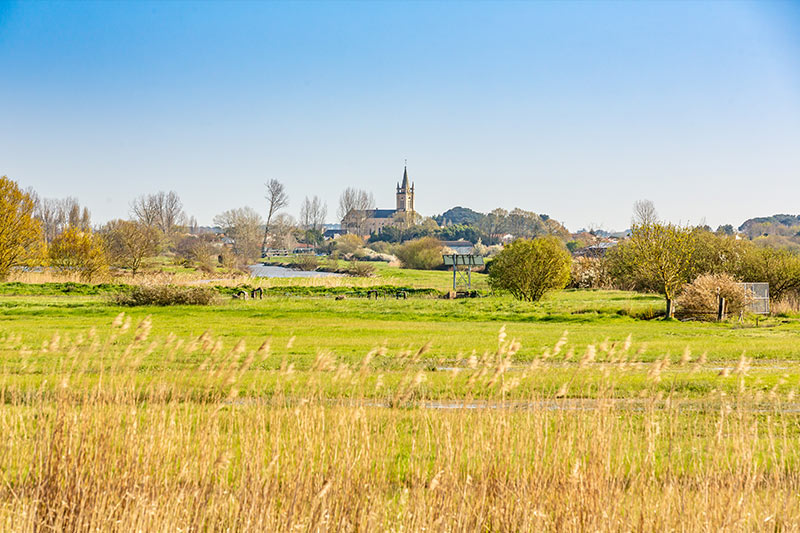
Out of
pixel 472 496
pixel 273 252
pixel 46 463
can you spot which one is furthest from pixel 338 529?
pixel 273 252

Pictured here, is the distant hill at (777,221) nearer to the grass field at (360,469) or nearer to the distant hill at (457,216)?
the distant hill at (457,216)

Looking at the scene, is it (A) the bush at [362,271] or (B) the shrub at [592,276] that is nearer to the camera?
(B) the shrub at [592,276]

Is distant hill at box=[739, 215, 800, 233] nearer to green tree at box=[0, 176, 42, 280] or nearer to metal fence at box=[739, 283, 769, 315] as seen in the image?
metal fence at box=[739, 283, 769, 315]

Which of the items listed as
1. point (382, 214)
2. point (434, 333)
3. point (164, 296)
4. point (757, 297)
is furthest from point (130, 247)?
point (382, 214)

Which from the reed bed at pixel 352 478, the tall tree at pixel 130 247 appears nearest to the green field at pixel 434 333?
the reed bed at pixel 352 478

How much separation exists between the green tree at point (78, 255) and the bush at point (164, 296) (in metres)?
14.8

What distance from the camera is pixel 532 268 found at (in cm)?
3136

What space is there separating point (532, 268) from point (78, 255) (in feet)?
92.0

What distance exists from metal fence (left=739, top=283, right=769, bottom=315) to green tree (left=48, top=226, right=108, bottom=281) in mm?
35192

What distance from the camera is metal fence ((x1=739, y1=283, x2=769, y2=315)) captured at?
27.4 m

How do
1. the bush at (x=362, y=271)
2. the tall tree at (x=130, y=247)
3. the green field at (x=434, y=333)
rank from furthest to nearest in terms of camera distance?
the bush at (x=362, y=271), the tall tree at (x=130, y=247), the green field at (x=434, y=333)

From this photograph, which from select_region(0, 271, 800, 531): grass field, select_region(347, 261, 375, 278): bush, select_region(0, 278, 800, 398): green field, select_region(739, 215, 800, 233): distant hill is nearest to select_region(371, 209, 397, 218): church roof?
select_region(739, 215, 800, 233): distant hill

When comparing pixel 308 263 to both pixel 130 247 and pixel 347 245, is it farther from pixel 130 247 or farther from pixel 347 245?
pixel 130 247

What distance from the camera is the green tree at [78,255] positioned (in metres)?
43.0
